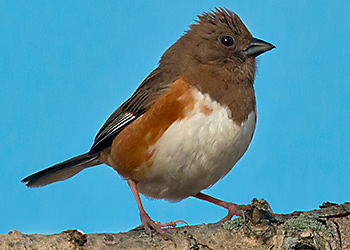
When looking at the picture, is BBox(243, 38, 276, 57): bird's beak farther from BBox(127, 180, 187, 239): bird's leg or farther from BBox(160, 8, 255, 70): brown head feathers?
BBox(127, 180, 187, 239): bird's leg

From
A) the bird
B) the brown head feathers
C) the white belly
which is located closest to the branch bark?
the bird

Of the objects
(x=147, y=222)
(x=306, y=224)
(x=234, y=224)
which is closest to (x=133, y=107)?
(x=147, y=222)

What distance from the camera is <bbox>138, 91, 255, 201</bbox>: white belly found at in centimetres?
271

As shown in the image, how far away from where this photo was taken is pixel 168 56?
3223 millimetres

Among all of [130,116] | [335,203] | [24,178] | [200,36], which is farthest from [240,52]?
[24,178]

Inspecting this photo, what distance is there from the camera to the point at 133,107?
306 cm

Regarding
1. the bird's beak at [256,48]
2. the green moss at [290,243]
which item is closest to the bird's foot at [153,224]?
the green moss at [290,243]

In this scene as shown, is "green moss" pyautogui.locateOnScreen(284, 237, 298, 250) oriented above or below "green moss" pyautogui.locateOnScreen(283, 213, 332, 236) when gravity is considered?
below

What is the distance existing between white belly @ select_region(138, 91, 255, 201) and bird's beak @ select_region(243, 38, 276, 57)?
0.36 metres

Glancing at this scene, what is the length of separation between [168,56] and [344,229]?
4.81 ft

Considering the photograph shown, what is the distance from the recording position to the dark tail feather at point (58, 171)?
3.45 meters

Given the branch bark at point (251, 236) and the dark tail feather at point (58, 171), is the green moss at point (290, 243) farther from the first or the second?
the dark tail feather at point (58, 171)

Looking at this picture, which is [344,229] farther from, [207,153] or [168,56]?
[168,56]

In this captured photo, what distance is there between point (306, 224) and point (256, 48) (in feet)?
3.61
